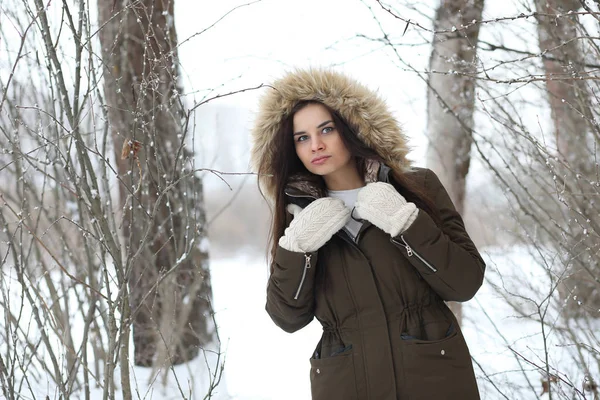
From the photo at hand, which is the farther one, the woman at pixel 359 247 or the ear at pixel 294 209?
the ear at pixel 294 209

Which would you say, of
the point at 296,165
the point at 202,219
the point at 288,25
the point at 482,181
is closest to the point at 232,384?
the point at 202,219

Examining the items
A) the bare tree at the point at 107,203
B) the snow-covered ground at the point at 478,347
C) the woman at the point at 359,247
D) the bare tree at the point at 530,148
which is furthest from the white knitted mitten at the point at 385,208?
the bare tree at the point at 107,203

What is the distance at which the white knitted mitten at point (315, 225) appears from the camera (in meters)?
2.03

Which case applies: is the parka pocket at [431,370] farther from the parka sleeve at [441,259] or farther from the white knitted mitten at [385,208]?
the white knitted mitten at [385,208]

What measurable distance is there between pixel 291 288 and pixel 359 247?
262 mm

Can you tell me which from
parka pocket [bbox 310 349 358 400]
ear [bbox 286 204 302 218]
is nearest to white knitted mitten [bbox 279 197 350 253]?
ear [bbox 286 204 302 218]

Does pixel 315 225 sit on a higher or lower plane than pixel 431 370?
higher

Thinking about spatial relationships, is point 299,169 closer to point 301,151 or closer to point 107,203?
point 301,151

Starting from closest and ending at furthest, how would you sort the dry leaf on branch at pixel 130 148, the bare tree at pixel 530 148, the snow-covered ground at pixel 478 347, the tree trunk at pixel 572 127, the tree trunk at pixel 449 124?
the dry leaf on branch at pixel 130 148
the tree trunk at pixel 572 127
the bare tree at pixel 530 148
the snow-covered ground at pixel 478 347
the tree trunk at pixel 449 124

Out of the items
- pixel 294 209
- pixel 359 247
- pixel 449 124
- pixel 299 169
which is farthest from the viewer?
pixel 449 124

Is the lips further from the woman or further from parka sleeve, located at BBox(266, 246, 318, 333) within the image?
parka sleeve, located at BBox(266, 246, 318, 333)

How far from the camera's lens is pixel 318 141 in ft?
7.18

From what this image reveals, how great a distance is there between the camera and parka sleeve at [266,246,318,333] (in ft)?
6.66

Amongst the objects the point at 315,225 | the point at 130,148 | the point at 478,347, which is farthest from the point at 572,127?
the point at 130,148
